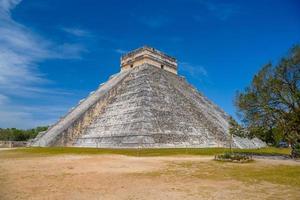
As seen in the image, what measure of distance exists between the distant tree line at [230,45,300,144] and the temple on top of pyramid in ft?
53.6

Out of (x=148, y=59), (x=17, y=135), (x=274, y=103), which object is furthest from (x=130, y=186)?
(x=17, y=135)

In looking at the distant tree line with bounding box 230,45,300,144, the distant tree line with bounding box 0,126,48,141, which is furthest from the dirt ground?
the distant tree line with bounding box 0,126,48,141

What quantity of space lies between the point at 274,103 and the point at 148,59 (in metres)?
18.0

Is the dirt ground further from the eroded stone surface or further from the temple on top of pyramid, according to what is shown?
the temple on top of pyramid

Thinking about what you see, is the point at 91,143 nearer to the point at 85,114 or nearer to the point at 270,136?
the point at 85,114

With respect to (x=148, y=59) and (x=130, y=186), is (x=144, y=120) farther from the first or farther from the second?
(x=130, y=186)

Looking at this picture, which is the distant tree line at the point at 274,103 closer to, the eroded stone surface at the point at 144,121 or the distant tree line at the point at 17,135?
the eroded stone surface at the point at 144,121

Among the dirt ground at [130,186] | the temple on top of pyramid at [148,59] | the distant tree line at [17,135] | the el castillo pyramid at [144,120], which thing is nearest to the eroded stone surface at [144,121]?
the el castillo pyramid at [144,120]

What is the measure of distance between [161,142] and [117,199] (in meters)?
16.4

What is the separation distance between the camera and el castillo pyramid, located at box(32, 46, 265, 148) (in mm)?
24219

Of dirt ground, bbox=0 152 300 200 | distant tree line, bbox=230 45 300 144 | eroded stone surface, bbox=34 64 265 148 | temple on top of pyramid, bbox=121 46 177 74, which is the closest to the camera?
dirt ground, bbox=0 152 300 200

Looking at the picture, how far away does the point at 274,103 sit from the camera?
20.4 meters

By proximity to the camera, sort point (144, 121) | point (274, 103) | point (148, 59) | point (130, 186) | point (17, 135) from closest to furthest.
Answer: point (130, 186) → point (274, 103) → point (144, 121) → point (148, 59) → point (17, 135)

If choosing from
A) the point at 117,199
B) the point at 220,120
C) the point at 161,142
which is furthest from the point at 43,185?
the point at 220,120
